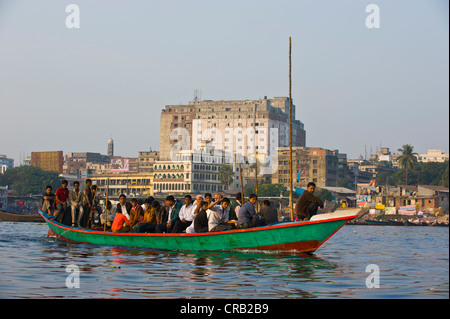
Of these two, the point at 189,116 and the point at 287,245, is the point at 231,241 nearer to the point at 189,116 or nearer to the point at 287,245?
Answer: the point at 287,245

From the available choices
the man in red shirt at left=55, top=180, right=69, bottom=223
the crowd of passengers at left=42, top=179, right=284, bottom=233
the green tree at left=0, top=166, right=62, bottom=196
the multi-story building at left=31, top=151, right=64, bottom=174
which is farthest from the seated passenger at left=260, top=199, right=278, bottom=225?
the multi-story building at left=31, top=151, right=64, bottom=174

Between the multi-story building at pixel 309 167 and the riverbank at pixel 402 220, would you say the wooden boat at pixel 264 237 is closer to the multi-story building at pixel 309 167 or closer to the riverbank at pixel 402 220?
the riverbank at pixel 402 220

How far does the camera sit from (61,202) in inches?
969

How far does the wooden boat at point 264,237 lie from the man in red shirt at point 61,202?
3.42 metres

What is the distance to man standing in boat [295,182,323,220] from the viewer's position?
62.7ft

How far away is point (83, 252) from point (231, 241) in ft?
15.7

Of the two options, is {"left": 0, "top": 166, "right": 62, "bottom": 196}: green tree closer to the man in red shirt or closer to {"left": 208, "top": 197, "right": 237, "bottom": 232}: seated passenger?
the man in red shirt

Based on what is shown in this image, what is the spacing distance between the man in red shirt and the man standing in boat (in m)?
8.80

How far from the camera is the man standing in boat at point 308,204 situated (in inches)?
752

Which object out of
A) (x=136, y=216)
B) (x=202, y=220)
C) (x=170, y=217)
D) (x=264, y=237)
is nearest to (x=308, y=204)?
(x=264, y=237)

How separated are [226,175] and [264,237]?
4236 inches

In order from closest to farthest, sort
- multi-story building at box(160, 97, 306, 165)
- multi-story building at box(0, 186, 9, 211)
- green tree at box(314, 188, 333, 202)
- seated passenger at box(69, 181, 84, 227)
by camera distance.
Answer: seated passenger at box(69, 181, 84, 227) → green tree at box(314, 188, 333, 202) → multi-story building at box(0, 186, 9, 211) → multi-story building at box(160, 97, 306, 165)
